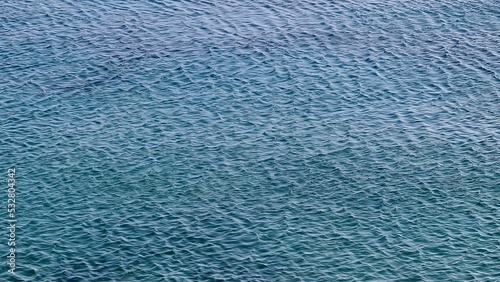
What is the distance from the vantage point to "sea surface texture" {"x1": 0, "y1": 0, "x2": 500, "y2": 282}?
108938 millimetres

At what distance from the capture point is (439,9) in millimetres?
171500

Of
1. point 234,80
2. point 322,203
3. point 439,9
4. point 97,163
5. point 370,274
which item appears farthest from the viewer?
point 439,9

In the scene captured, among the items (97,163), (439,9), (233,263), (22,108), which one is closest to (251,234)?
(233,263)

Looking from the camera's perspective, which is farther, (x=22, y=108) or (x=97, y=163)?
(x=22, y=108)

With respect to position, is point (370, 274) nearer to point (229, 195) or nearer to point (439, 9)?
point (229, 195)

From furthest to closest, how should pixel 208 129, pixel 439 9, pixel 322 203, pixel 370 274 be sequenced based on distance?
pixel 439 9
pixel 208 129
pixel 322 203
pixel 370 274

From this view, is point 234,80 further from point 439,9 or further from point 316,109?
point 439,9

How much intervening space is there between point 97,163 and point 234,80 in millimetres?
31440

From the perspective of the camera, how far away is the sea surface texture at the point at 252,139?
10894 cm

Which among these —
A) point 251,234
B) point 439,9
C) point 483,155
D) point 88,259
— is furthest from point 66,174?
point 439,9

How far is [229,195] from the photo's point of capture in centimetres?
12031

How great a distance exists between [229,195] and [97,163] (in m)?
19.4

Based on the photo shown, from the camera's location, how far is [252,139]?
132m

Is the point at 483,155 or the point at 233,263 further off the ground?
the point at 483,155
